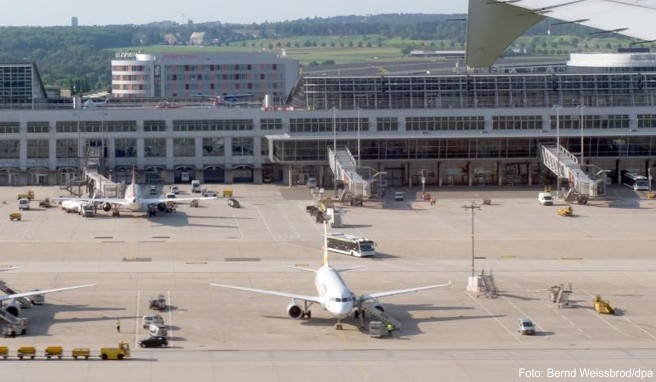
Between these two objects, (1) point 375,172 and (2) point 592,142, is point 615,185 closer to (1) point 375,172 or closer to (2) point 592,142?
(2) point 592,142

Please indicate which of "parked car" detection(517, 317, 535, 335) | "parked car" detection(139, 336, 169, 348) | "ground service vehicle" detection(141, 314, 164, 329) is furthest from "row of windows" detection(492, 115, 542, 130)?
"parked car" detection(139, 336, 169, 348)

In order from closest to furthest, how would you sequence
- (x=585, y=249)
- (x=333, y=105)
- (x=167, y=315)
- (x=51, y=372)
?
(x=51, y=372), (x=167, y=315), (x=585, y=249), (x=333, y=105)

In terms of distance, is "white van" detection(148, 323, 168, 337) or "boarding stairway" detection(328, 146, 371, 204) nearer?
"white van" detection(148, 323, 168, 337)

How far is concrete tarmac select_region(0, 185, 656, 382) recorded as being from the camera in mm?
53812

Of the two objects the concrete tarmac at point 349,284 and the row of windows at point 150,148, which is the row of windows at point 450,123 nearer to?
the concrete tarmac at point 349,284

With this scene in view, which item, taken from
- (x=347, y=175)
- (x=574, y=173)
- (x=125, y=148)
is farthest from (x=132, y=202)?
(x=574, y=173)

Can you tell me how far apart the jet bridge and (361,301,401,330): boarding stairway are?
51.0 metres

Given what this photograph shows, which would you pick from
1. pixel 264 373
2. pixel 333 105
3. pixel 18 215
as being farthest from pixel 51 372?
pixel 333 105

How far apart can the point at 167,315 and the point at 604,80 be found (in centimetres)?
7473

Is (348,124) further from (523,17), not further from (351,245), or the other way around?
(523,17)

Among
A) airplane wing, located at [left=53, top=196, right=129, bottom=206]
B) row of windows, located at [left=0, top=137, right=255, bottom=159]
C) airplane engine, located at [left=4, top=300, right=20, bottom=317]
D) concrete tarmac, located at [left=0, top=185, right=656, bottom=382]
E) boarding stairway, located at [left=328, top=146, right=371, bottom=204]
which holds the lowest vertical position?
concrete tarmac, located at [left=0, top=185, right=656, bottom=382]

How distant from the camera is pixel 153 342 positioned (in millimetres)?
57906

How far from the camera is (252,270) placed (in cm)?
7906

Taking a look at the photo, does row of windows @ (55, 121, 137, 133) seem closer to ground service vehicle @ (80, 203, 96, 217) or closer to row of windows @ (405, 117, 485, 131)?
ground service vehicle @ (80, 203, 96, 217)
